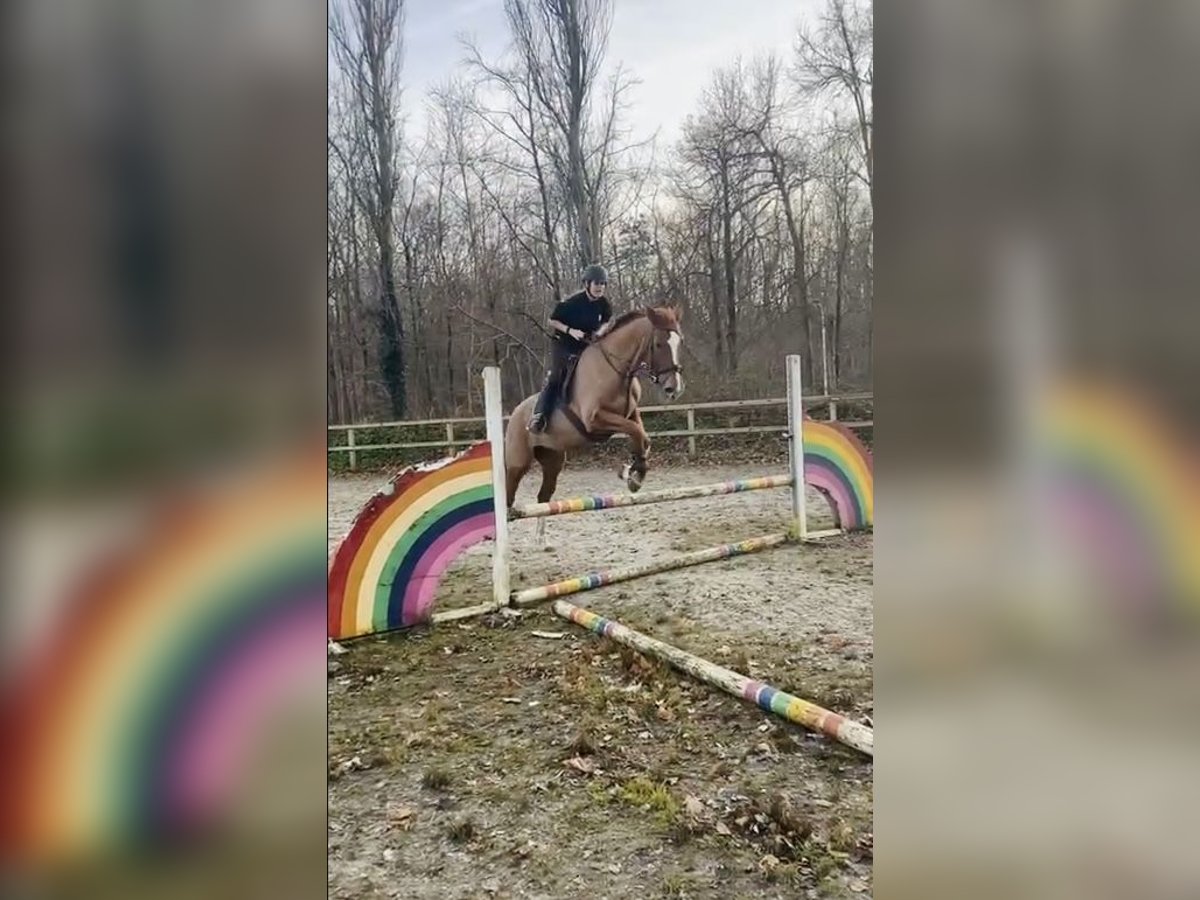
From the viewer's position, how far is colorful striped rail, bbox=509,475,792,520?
1684 mm

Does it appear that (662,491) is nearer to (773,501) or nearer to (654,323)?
(654,323)

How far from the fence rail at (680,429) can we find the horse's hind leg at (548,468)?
0.47ft

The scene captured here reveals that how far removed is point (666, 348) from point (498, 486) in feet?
1.81

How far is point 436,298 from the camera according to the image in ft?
4.08

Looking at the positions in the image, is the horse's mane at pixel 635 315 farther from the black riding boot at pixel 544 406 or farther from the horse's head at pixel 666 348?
the black riding boot at pixel 544 406

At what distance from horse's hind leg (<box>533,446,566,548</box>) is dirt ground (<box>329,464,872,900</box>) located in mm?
23

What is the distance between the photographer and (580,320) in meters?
1.37

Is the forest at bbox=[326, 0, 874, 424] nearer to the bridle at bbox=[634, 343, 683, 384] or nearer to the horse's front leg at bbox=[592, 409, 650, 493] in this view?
the bridle at bbox=[634, 343, 683, 384]

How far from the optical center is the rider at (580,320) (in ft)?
4.40
